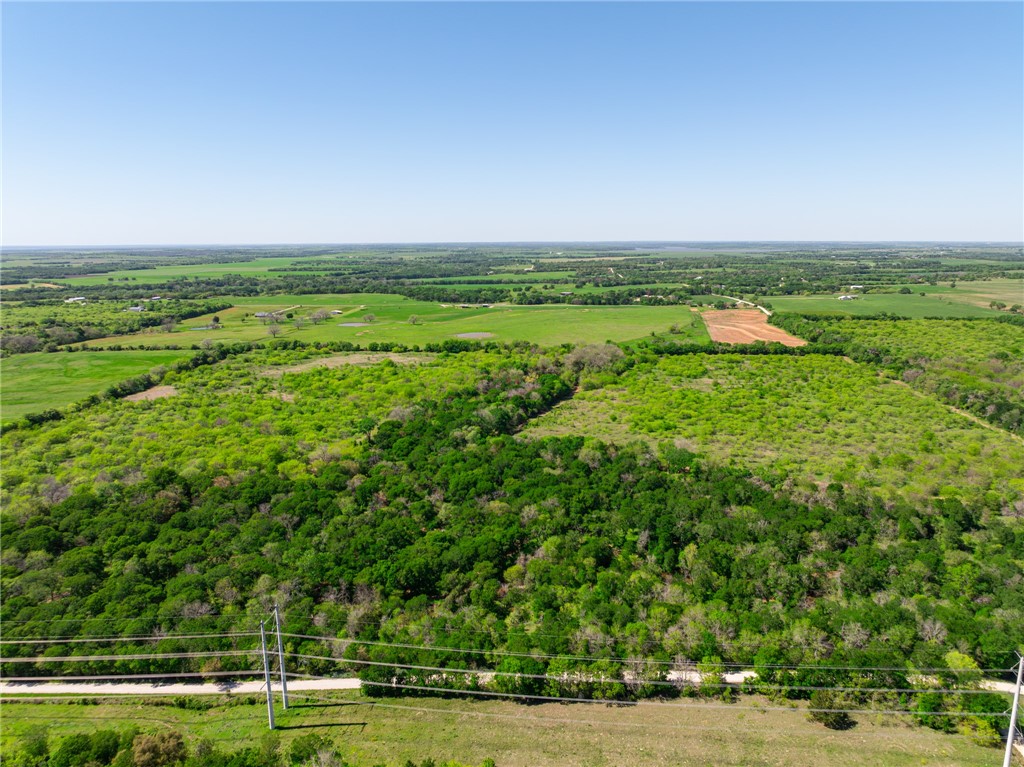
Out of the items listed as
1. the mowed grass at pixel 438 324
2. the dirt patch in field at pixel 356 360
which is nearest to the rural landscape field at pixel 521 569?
the dirt patch in field at pixel 356 360

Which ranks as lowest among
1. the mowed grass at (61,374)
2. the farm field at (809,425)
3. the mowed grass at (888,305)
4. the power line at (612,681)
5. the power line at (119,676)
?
the power line at (119,676)

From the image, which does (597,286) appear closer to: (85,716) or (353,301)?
(353,301)

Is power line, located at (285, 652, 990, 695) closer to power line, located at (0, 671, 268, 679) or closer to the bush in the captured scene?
the bush

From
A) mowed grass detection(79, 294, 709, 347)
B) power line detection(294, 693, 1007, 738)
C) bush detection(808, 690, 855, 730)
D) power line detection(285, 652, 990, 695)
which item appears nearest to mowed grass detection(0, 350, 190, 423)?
mowed grass detection(79, 294, 709, 347)

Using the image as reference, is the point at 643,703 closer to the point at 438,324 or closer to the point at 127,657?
the point at 127,657

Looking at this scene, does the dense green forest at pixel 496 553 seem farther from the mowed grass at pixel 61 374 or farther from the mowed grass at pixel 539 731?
the mowed grass at pixel 61 374

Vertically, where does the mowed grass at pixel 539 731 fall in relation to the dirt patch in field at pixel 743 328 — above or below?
below
